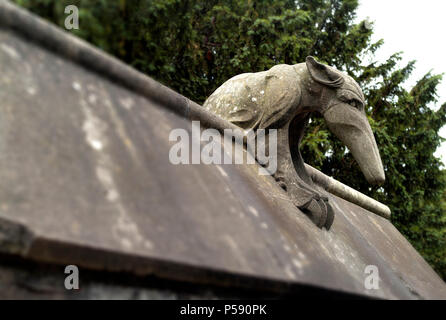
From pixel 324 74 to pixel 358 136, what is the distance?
449mm

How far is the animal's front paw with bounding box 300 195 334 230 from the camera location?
2479 millimetres

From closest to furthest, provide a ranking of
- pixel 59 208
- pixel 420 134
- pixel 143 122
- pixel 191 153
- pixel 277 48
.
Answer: pixel 59 208, pixel 143 122, pixel 191 153, pixel 277 48, pixel 420 134

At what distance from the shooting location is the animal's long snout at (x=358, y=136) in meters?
2.74

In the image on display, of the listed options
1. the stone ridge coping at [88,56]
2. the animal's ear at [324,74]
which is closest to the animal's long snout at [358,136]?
the animal's ear at [324,74]

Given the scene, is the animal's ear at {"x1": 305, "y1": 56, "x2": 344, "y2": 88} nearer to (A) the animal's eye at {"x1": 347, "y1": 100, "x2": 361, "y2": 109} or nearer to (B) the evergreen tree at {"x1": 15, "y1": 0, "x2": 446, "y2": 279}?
(A) the animal's eye at {"x1": 347, "y1": 100, "x2": 361, "y2": 109}

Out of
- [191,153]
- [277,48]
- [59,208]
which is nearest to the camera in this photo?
[59,208]

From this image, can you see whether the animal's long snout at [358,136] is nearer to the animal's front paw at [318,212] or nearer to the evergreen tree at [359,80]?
the animal's front paw at [318,212]

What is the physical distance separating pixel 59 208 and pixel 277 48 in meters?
6.66

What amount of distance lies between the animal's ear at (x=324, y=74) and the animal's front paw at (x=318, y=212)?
74 centimetres

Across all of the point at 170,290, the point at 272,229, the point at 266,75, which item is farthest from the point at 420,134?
the point at 170,290

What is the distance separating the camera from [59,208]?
1022 mm
